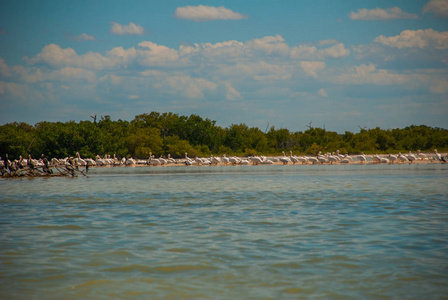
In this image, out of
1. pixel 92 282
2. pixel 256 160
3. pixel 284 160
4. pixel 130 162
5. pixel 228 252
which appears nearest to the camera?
pixel 92 282

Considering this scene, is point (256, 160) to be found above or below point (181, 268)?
above

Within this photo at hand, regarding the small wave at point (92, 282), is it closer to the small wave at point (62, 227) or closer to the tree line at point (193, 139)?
the small wave at point (62, 227)

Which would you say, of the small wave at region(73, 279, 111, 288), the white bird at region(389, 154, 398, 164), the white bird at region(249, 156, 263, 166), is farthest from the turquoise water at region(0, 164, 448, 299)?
the white bird at region(249, 156, 263, 166)

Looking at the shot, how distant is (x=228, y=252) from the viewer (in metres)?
9.22

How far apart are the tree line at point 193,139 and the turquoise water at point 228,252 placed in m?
51.4

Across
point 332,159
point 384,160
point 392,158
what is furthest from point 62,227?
point 392,158

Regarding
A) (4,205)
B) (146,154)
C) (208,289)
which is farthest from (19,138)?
(208,289)

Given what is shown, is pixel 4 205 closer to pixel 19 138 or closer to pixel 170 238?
pixel 170 238

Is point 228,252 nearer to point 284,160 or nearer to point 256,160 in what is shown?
point 284,160

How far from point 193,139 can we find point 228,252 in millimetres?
79824

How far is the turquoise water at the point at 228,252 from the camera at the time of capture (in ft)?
23.1

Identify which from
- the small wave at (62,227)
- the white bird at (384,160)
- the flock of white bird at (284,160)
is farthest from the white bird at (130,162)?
the small wave at (62,227)

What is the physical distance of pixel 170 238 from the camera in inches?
421

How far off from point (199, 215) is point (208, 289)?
7.47 meters
